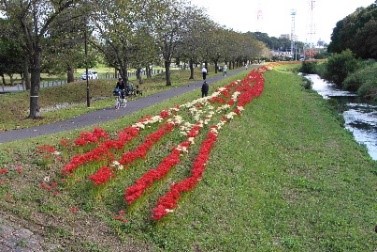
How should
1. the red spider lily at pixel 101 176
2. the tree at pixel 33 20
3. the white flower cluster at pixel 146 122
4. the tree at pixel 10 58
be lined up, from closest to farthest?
the red spider lily at pixel 101 176 → the white flower cluster at pixel 146 122 → the tree at pixel 33 20 → the tree at pixel 10 58

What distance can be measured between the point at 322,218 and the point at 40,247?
728 centimetres

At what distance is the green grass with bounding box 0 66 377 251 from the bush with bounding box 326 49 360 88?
49437 mm

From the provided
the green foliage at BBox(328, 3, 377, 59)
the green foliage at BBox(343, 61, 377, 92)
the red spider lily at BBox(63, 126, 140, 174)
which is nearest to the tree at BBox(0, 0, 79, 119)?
the red spider lily at BBox(63, 126, 140, 174)

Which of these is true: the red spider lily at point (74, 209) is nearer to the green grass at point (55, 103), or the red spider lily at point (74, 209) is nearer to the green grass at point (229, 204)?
the green grass at point (229, 204)

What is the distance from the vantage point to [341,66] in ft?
223

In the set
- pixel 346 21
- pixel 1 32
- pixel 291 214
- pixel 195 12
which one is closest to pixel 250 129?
pixel 291 214

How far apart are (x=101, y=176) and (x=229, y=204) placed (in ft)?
11.3

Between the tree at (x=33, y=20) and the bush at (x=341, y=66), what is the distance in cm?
4907

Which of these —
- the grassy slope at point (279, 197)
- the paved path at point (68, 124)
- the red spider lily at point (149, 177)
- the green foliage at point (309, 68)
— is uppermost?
the green foliage at point (309, 68)

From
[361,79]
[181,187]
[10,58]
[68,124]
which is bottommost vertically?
[181,187]

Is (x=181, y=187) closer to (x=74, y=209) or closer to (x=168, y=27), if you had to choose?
(x=74, y=209)

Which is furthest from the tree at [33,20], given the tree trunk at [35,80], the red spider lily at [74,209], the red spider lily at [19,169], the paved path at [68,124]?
the red spider lily at [74,209]

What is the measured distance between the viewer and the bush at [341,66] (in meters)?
64.9

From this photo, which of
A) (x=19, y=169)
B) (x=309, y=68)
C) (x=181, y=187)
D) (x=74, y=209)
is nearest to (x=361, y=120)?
(x=181, y=187)
